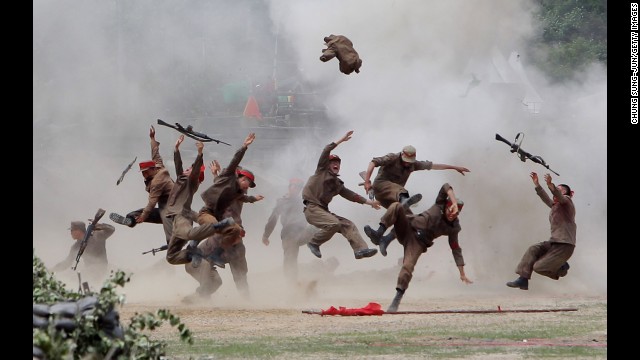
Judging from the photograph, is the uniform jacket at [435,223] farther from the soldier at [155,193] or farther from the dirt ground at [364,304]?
the soldier at [155,193]

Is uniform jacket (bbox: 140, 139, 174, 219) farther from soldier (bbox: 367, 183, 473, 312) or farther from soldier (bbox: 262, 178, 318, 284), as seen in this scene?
soldier (bbox: 367, 183, 473, 312)

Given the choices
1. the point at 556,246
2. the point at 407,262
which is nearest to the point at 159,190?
the point at 407,262

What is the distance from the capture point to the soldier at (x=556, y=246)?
19359 mm

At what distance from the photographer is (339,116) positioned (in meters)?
30.9

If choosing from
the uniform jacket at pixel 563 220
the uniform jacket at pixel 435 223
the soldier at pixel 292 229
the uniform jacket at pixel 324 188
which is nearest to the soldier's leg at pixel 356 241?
the uniform jacket at pixel 324 188

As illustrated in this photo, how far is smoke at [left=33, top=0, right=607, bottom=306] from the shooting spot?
980 inches

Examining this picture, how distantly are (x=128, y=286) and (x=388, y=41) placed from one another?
10256mm

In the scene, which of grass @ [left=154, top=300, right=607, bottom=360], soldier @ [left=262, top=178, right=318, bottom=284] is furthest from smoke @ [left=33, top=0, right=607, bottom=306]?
grass @ [left=154, top=300, right=607, bottom=360]

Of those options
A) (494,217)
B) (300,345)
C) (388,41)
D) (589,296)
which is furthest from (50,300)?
(388,41)

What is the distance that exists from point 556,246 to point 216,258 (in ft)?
15.7

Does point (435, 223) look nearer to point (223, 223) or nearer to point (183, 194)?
point (223, 223)

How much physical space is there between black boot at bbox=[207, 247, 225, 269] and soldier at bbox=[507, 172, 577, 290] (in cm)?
407

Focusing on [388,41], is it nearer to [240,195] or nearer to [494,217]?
[494,217]

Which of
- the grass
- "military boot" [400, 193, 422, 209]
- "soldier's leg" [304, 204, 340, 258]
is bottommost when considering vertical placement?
the grass
